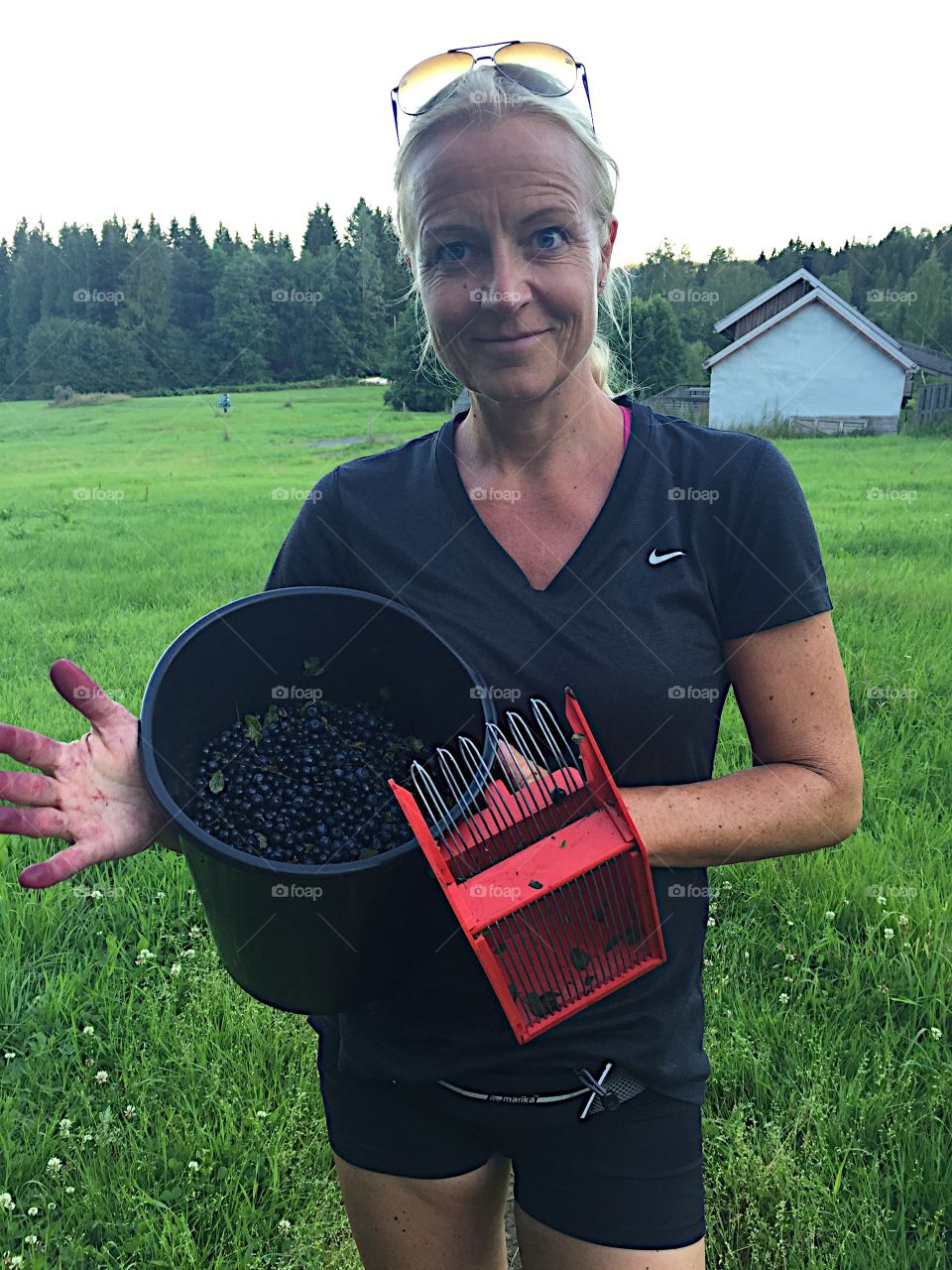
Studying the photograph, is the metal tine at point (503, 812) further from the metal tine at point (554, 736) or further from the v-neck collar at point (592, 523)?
the v-neck collar at point (592, 523)

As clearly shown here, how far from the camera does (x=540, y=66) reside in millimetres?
1269

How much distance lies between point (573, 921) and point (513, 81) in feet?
3.81

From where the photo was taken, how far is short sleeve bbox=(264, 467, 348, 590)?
140 centimetres

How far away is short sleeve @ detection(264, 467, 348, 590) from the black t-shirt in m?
0.14

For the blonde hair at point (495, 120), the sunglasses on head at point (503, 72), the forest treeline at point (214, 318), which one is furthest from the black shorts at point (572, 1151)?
the forest treeline at point (214, 318)

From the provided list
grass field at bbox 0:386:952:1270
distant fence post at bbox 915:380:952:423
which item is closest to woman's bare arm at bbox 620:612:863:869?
grass field at bbox 0:386:952:1270

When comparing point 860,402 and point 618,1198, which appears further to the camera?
point 860,402

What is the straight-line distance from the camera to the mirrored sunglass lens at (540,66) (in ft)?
4.10

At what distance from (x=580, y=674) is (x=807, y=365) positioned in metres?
24.3

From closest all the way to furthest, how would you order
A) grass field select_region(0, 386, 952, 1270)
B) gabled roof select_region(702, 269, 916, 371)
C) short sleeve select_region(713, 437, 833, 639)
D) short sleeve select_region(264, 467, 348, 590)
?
short sleeve select_region(713, 437, 833, 639)
short sleeve select_region(264, 467, 348, 590)
grass field select_region(0, 386, 952, 1270)
gabled roof select_region(702, 269, 916, 371)

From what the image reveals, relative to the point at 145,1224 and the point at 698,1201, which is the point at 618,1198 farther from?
the point at 145,1224

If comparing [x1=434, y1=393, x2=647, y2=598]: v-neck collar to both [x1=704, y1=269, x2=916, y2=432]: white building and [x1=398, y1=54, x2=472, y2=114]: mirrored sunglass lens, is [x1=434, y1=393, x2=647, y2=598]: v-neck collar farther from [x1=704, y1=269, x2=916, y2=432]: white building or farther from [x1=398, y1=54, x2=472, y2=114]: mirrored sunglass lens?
[x1=704, y1=269, x2=916, y2=432]: white building

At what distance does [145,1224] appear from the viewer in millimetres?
2004

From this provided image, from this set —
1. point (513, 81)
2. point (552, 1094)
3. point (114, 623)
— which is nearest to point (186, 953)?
point (552, 1094)
